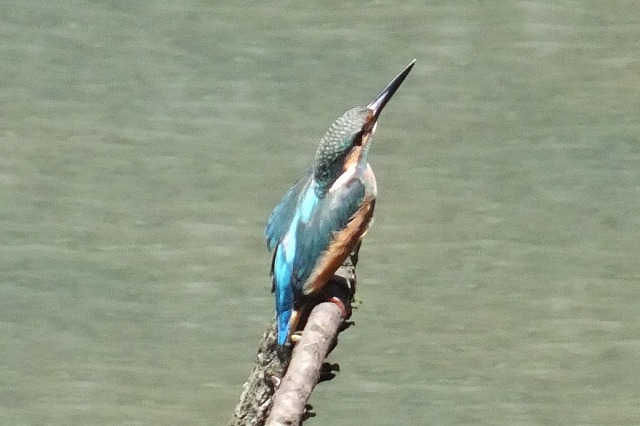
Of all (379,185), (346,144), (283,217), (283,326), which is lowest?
(379,185)

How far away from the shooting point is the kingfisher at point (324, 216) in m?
1.60

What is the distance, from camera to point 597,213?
99.3 inches

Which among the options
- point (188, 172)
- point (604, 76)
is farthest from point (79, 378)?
point (604, 76)

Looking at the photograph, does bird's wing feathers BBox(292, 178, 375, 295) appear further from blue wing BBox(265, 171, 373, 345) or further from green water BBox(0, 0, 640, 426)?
green water BBox(0, 0, 640, 426)

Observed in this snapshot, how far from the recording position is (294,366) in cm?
125

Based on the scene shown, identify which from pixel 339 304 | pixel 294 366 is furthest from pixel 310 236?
pixel 294 366

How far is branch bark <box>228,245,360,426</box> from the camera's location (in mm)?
1170

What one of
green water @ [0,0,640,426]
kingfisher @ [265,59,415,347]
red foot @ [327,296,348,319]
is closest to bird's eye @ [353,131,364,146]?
kingfisher @ [265,59,415,347]

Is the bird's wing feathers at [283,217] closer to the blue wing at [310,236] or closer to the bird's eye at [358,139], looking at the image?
the blue wing at [310,236]

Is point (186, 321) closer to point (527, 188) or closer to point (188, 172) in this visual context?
point (188, 172)

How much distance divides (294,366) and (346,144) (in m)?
0.55

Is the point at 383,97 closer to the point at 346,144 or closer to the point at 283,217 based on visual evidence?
the point at 346,144

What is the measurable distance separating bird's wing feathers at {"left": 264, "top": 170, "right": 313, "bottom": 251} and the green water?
2.52 feet

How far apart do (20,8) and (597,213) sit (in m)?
1.62
